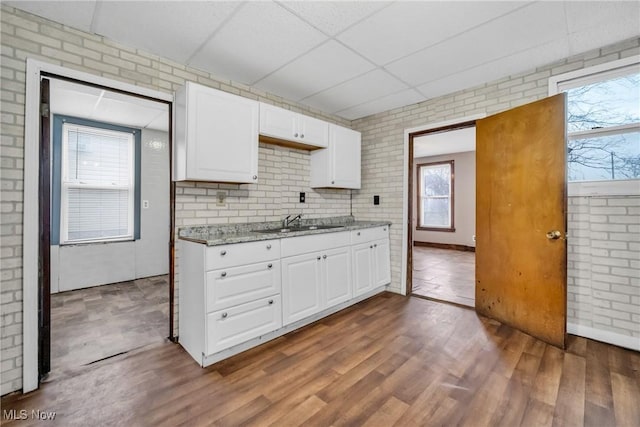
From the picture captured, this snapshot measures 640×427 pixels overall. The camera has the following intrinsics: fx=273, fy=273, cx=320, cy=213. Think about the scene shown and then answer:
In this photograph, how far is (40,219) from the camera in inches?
75.7

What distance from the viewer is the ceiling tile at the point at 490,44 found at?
1.99 meters

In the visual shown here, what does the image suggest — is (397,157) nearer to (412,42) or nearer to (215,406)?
(412,42)

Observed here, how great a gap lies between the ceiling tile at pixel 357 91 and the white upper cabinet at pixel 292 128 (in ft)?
1.27

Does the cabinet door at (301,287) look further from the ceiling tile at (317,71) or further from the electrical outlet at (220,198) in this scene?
the ceiling tile at (317,71)

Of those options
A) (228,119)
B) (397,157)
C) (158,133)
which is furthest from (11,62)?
(397,157)

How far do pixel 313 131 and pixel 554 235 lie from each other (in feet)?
8.42

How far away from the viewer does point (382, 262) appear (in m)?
3.73

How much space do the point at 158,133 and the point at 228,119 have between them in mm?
3213

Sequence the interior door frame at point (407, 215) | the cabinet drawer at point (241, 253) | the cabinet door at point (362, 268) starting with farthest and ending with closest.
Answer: the interior door frame at point (407, 215) < the cabinet door at point (362, 268) < the cabinet drawer at point (241, 253)

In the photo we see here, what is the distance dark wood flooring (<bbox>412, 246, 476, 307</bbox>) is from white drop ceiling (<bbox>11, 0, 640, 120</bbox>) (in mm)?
2662

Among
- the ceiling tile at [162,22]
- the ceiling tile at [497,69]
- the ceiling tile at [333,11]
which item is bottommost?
the ceiling tile at [162,22]

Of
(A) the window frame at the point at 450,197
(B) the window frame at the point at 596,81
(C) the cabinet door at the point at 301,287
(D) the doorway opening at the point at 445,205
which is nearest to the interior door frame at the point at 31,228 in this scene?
(C) the cabinet door at the point at 301,287

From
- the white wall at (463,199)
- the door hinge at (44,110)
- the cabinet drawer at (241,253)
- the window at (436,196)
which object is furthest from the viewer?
the window at (436,196)

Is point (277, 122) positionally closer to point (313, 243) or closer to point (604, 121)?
point (313, 243)
